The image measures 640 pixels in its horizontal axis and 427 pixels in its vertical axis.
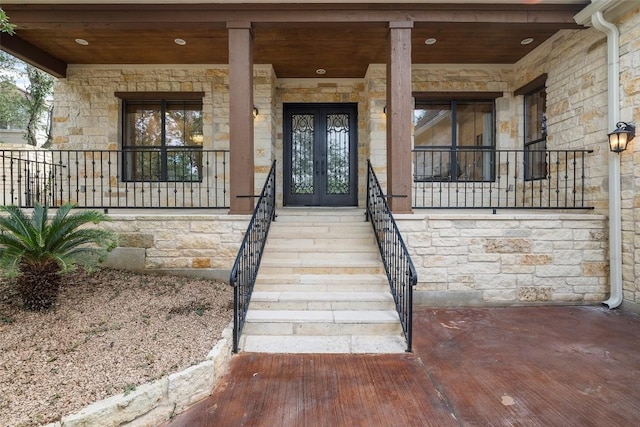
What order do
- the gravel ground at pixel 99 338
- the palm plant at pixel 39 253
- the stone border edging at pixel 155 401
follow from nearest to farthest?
the stone border edging at pixel 155 401 < the gravel ground at pixel 99 338 < the palm plant at pixel 39 253

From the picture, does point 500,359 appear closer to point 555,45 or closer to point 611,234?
point 611,234

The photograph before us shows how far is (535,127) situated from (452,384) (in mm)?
5056

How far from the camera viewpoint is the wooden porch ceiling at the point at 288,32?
412 cm

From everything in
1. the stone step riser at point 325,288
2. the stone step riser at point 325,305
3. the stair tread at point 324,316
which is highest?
the stone step riser at point 325,288

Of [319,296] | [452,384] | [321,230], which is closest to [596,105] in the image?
[321,230]

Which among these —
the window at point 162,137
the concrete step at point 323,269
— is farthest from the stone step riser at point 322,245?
the window at point 162,137

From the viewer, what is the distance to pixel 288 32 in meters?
4.63

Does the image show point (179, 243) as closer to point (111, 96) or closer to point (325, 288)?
point (325, 288)

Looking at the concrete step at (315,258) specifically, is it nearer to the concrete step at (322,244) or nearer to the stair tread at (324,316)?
the concrete step at (322,244)

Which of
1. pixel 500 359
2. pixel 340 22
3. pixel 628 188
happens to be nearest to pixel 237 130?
pixel 340 22

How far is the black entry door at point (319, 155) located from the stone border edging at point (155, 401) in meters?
4.43

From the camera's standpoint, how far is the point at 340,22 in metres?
4.16

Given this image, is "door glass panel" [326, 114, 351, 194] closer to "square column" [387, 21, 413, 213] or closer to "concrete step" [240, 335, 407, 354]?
"square column" [387, 21, 413, 213]

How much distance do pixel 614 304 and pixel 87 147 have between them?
8108 mm
